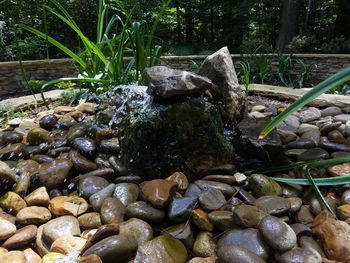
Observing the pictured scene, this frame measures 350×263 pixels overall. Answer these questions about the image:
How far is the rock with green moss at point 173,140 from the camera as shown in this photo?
1963 millimetres

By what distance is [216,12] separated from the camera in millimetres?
11188

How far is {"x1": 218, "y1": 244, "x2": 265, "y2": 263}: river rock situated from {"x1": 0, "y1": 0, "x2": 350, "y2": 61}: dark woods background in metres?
4.78

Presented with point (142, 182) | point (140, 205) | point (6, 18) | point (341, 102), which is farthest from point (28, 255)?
point (6, 18)

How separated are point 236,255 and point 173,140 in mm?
818

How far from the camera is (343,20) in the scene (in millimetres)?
8031

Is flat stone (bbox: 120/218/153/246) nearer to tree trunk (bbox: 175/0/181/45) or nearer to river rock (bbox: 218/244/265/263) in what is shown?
river rock (bbox: 218/244/265/263)

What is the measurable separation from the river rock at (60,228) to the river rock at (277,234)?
2.80ft

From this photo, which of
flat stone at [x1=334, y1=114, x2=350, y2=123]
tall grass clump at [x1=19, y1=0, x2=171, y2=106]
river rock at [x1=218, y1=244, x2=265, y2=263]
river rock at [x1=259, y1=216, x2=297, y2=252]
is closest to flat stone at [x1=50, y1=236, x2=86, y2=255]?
river rock at [x1=218, y1=244, x2=265, y2=263]

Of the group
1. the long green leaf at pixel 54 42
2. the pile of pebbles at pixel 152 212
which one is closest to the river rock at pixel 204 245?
the pile of pebbles at pixel 152 212

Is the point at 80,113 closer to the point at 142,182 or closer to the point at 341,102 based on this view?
the point at 142,182

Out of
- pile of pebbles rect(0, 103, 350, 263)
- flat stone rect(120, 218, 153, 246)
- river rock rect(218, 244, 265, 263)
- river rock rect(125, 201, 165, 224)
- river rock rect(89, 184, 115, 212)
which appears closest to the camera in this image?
river rock rect(218, 244, 265, 263)

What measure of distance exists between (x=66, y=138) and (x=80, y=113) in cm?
41

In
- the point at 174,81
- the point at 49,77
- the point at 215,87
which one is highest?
the point at 174,81

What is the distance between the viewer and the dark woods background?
23.6 ft
